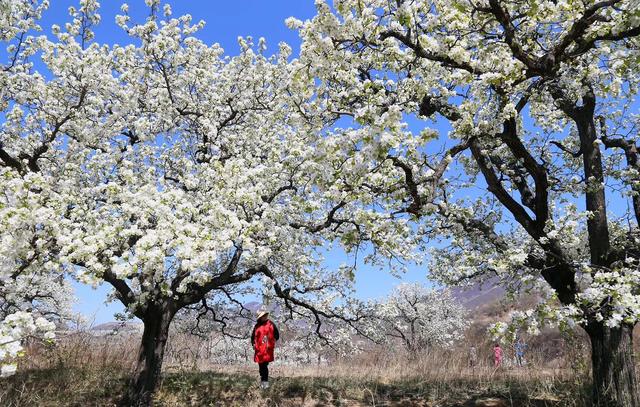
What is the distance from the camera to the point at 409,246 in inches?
503

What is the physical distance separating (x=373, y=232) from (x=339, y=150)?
2765mm

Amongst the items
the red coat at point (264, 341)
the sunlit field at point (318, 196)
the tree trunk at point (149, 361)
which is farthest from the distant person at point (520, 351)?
the tree trunk at point (149, 361)

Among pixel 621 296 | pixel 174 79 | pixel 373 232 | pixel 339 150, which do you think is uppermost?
pixel 174 79

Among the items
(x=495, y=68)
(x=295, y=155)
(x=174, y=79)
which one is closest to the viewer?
(x=495, y=68)

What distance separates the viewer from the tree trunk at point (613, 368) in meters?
9.09

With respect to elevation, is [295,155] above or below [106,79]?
below

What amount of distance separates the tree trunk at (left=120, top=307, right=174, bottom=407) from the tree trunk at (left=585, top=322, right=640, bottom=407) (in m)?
9.80

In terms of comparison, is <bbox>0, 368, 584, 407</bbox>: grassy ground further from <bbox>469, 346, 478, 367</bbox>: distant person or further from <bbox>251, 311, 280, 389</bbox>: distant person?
<bbox>469, 346, 478, 367</bbox>: distant person

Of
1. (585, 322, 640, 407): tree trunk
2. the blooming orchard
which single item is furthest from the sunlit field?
the blooming orchard

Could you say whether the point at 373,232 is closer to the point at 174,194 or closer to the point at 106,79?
the point at 174,194

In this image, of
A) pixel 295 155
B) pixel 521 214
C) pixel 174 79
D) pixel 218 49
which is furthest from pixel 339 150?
pixel 218 49

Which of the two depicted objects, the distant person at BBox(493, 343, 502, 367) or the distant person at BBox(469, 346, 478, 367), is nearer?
the distant person at BBox(469, 346, 478, 367)

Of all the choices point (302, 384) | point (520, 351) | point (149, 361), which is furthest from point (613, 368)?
point (149, 361)

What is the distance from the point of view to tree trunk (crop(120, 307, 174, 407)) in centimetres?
1134
